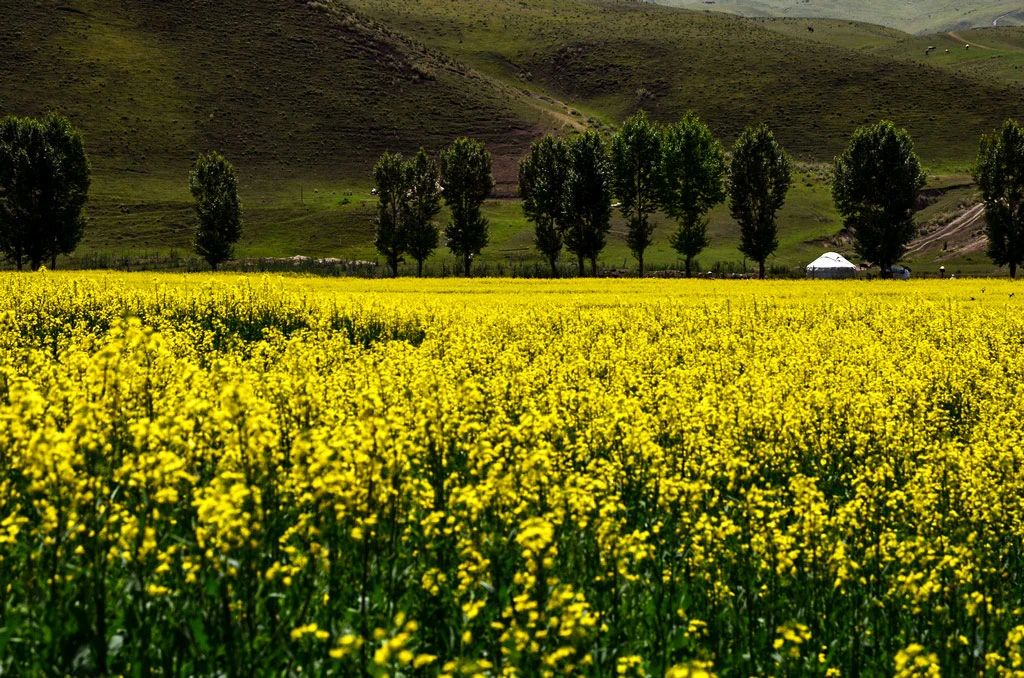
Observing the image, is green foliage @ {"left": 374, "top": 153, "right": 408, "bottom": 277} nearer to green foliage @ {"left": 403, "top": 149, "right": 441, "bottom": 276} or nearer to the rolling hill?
green foliage @ {"left": 403, "top": 149, "right": 441, "bottom": 276}

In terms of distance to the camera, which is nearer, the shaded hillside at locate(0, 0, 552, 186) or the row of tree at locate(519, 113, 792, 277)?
the row of tree at locate(519, 113, 792, 277)

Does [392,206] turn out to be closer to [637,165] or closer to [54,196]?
[637,165]

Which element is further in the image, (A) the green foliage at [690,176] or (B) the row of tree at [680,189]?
(A) the green foliage at [690,176]

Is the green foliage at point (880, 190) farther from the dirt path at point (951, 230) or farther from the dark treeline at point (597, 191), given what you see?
the dirt path at point (951, 230)

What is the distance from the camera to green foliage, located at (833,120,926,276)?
69000 mm

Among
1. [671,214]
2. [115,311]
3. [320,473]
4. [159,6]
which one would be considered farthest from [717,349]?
[159,6]

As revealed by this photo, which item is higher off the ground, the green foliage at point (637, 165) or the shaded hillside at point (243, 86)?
the shaded hillside at point (243, 86)

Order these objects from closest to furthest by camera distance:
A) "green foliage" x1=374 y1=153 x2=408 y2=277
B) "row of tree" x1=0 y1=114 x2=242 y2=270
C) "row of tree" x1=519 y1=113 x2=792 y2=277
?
"row of tree" x1=0 y1=114 x2=242 y2=270 < "row of tree" x1=519 y1=113 x2=792 y2=277 < "green foliage" x1=374 y1=153 x2=408 y2=277

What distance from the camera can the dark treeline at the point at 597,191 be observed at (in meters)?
69.4

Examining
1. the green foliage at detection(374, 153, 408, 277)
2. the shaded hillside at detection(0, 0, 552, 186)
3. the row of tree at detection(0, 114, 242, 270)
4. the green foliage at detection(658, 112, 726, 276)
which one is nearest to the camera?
the row of tree at detection(0, 114, 242, 270)

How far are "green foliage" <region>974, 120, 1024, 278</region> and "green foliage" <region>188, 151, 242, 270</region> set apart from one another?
6861 centimetres

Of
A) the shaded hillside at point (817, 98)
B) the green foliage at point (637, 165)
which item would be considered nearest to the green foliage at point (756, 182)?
the green foliage at point (637, 165)

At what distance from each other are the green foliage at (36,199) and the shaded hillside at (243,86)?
5360 centimetres

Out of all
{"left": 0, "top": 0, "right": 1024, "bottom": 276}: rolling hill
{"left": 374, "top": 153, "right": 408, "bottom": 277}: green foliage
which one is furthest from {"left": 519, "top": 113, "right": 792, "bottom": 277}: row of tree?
{"left": 0, "top": 0, "right": 1024, "bottom": 276}: rolling hill
